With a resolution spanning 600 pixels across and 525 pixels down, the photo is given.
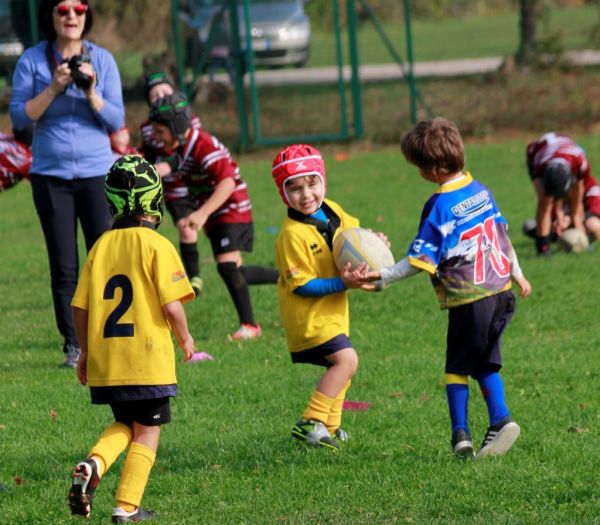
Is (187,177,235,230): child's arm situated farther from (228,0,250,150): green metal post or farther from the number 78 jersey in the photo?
(228,0,250,150): green metal post

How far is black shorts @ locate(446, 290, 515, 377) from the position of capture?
562 cm

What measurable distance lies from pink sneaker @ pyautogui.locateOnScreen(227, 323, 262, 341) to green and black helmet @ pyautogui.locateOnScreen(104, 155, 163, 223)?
388cm

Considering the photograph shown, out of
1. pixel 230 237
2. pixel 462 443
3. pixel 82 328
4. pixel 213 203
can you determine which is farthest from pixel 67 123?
pixel 462 443

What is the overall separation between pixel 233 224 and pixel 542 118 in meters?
12.8

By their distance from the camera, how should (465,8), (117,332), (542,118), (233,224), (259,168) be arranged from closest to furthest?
(117,332) < (233,224) < (259,168) < (542,118) < (465,8)

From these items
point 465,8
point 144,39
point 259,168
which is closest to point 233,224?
point 259,168

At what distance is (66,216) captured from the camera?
798cm

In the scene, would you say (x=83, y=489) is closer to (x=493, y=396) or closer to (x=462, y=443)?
(x=462, y=443)

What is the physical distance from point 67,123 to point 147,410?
329 cm

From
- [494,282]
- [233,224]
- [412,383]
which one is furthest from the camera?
[233,224]

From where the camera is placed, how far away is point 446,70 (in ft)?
75.3

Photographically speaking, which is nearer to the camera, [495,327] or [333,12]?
[495,327]

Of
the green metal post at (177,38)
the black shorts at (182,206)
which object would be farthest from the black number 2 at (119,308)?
the green metal post at (177,38)

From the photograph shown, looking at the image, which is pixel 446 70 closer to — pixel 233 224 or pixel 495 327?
pixel 233 224
